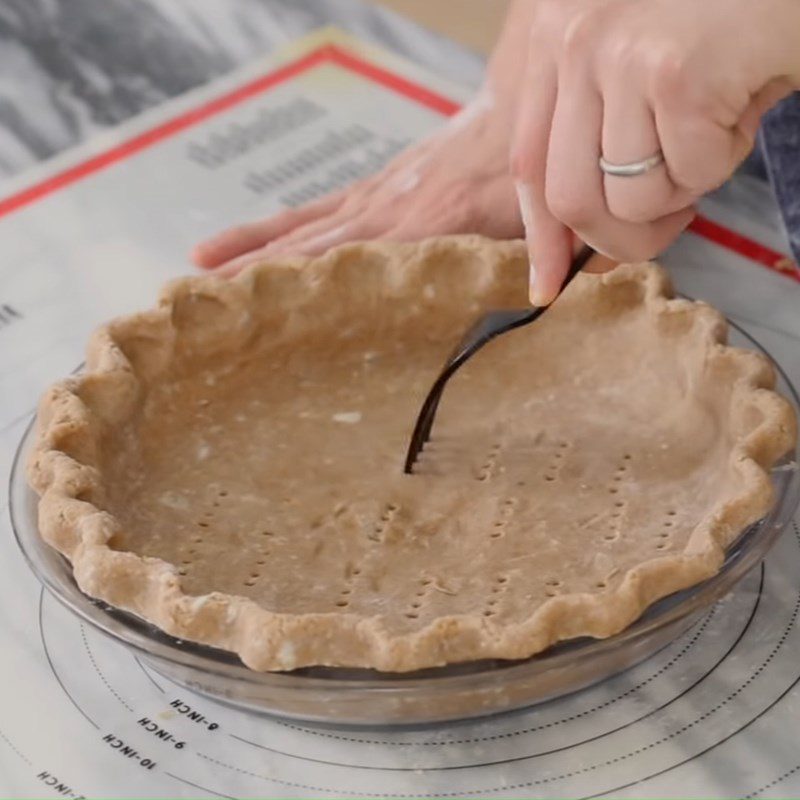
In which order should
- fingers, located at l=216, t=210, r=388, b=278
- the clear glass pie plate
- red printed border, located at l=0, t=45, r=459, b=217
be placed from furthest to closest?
1. red printed border, located at l=0, t=45, r=459, b=217
2. fingers, located at l=216, t=210, r=388, b=278
3. the clear glass pie plate

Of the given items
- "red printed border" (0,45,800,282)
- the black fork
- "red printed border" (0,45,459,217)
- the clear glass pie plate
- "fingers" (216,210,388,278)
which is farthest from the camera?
"red printed border" (0,45,459,217)

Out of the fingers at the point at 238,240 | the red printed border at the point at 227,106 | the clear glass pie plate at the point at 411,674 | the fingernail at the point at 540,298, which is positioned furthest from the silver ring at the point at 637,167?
the red printed border at the point at 227,106

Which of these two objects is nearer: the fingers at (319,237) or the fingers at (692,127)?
the fingers at (692,127)

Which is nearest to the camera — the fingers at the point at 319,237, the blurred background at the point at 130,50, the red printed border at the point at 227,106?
the fingers at the point at 319,237

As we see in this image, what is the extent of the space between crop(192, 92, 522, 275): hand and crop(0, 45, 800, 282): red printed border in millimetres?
257

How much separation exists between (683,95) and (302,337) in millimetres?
441

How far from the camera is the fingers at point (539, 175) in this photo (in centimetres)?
105

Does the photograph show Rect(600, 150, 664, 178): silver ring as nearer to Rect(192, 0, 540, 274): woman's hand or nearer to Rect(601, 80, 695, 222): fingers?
Rect(601, 80, 695, 222): fingers

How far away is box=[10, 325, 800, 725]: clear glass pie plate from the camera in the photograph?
90cm

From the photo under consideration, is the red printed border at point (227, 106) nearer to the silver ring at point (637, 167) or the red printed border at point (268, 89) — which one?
the red printed border at point (268, 89)

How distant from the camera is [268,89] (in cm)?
184

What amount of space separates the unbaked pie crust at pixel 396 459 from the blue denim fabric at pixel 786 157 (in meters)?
0.24

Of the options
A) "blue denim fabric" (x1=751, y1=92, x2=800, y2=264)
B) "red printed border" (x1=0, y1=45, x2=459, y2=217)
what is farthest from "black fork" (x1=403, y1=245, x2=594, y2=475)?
"red printed border" (x1=0, y1=45, x2=459, y2=217)

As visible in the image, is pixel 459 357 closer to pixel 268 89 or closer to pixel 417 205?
pixel 417 205
